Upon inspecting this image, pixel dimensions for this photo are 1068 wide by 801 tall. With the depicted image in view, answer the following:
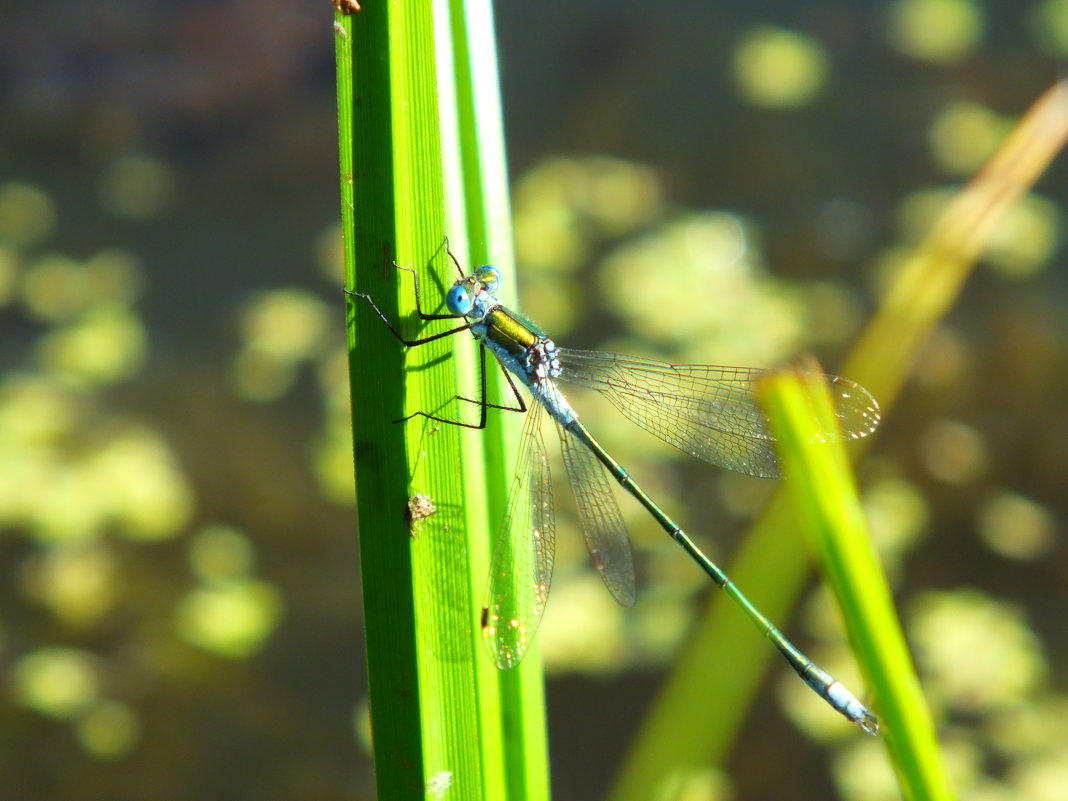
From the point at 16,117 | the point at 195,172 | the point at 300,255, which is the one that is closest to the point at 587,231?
the point at 300,255

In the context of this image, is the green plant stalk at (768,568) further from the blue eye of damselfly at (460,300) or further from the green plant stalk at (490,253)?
the blue eye of damselfly at (460,300)

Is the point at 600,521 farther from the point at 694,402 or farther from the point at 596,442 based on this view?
the point at 694,402

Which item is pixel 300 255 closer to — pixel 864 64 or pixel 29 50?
pixel 29 50

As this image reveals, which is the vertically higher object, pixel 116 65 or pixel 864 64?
pixel 116 65

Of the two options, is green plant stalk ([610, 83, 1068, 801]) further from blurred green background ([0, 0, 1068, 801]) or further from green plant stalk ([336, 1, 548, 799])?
blurred green background ([0, 0, 1068, 801])

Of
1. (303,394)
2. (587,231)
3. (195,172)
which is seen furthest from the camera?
(195,172)

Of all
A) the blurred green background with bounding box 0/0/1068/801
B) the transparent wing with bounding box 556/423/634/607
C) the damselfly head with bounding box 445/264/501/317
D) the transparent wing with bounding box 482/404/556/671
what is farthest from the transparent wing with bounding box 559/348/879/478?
the blurred green background with bounding box 0/0/1068/801

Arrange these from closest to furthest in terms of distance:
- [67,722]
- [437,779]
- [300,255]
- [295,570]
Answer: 1. [437,779]
2. [67,722]
3. [295,570]
4. [300,255]
